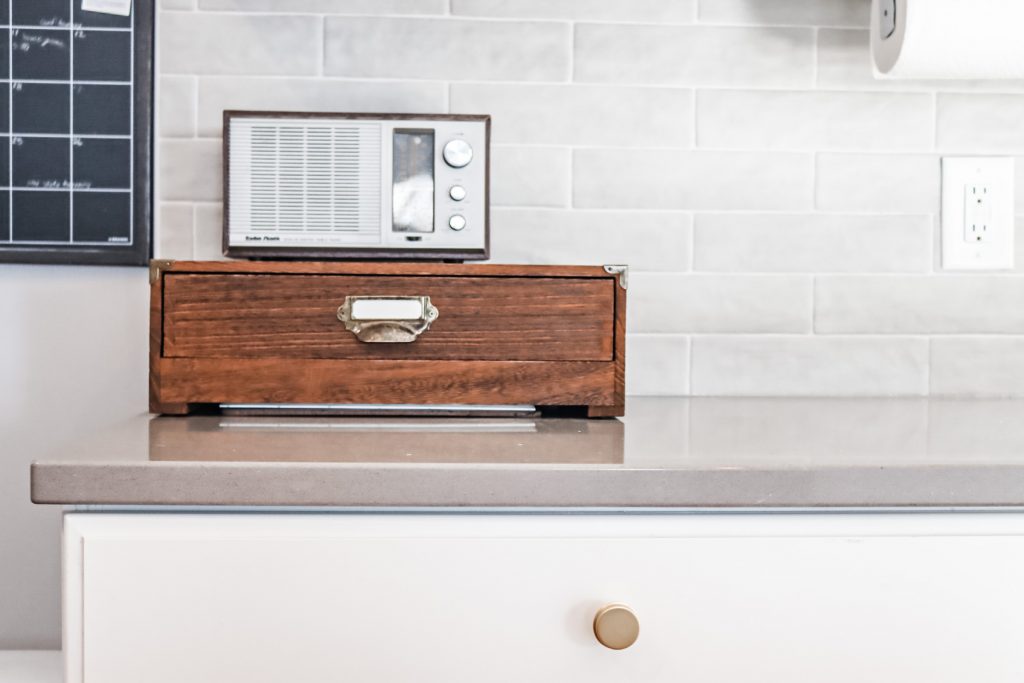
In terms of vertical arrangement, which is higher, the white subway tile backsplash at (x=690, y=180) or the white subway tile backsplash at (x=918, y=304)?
the white subway tile backsplash at (x=690, y=180)

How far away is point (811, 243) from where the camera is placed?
1150 millimetres

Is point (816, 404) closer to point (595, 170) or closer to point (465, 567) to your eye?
point (595, 170)

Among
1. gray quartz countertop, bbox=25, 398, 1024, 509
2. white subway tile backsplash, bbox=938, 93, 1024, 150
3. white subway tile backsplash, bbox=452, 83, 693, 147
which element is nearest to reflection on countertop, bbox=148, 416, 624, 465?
gray quartz countertop, bbox=25, 398, 1024, 509

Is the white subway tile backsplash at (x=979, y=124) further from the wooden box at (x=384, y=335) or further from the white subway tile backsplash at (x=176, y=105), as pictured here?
the white subway tile backsplash at (x=176, y=105)

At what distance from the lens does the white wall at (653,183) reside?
1115 millimetres

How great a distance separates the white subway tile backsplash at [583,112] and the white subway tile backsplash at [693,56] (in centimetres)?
2

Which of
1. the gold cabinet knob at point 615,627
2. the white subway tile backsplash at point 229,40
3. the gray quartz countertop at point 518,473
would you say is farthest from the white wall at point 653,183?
the gold cabinet knob at point 615,627

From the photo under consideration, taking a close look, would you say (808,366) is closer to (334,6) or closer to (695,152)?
(695,152)

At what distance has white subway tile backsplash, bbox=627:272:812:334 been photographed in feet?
3.77

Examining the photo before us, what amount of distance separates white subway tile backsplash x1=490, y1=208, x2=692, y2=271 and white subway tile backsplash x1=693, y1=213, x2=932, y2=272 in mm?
36

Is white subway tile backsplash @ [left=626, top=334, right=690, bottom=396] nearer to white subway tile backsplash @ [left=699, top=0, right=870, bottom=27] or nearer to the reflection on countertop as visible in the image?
the reflection on countertop

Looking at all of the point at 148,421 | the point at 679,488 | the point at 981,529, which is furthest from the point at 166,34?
the point at 981,529

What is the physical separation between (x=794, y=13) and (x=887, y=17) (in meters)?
0.16

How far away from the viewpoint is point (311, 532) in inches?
22.0
